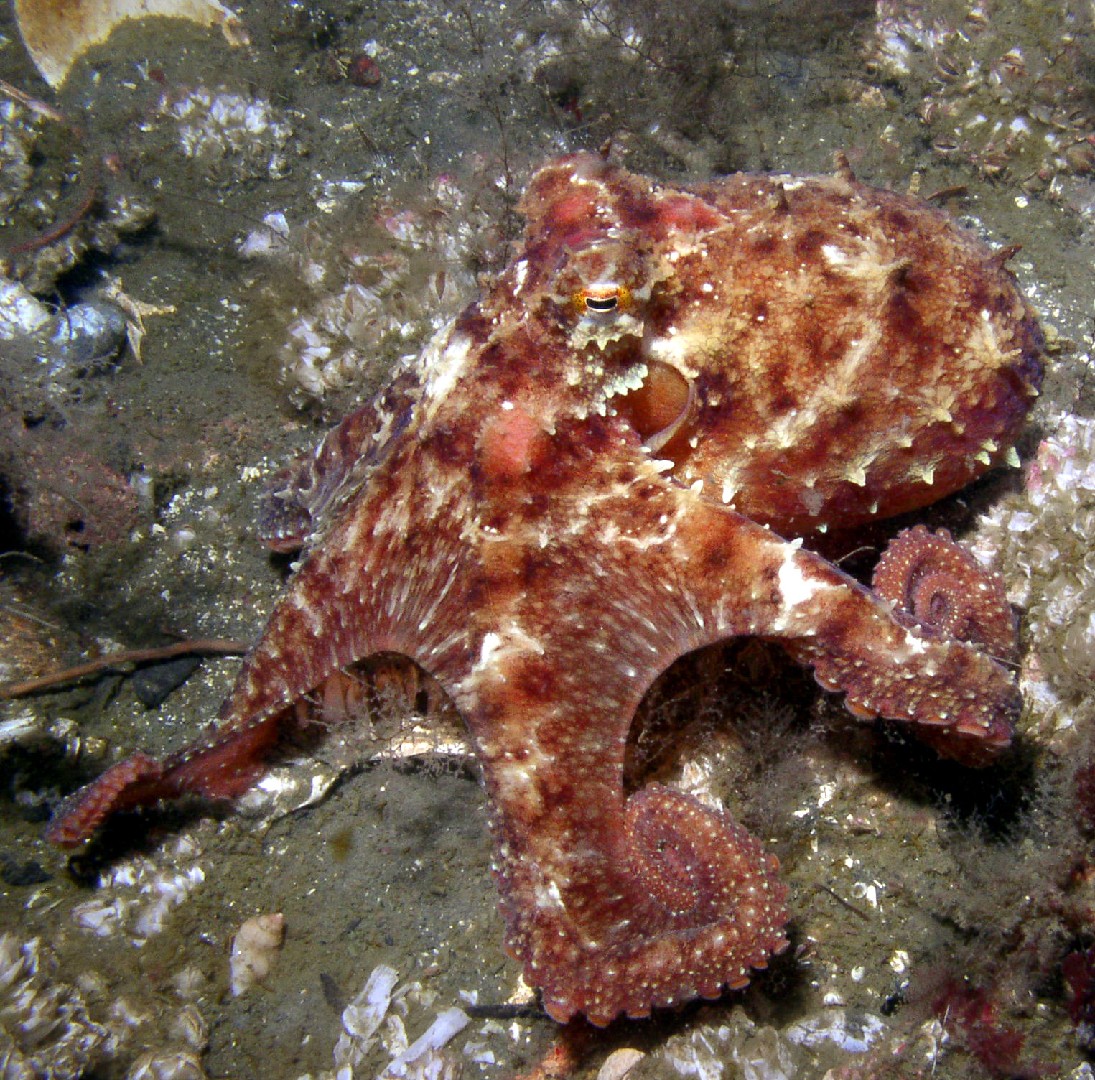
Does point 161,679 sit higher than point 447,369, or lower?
lower

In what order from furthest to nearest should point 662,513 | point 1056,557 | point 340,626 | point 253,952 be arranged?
1. point 253,952
2. point 1056,557
3. point 340,626
4. point 662,513

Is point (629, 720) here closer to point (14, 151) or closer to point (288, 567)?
point (288, 567)

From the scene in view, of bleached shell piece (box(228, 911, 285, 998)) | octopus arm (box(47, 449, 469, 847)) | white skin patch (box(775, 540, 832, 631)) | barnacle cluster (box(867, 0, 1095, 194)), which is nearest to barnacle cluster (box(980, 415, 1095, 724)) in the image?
white skin patch (box(775, 540, 832, 631))

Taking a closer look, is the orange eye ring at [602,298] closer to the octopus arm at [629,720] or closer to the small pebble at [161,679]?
the octopus arm at [629,720]

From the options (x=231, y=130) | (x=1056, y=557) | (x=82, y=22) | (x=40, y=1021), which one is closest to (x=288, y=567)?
(x=40, y=1021)

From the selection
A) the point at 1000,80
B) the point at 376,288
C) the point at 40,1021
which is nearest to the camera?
the point at 40,1021

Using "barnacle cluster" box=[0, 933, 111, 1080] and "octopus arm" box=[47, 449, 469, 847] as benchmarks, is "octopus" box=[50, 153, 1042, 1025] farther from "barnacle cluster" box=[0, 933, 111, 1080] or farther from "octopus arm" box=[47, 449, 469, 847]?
"barnacle cluster" box=[0, 933, 111, 1080]
